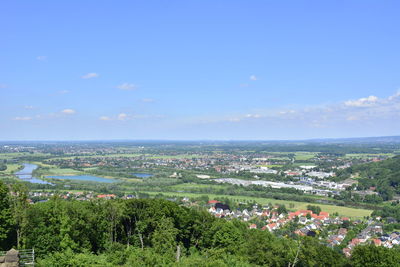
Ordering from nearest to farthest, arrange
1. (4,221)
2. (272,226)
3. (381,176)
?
(4,221) → (272,226) → (381,176)

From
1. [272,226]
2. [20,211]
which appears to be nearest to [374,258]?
[20,211]

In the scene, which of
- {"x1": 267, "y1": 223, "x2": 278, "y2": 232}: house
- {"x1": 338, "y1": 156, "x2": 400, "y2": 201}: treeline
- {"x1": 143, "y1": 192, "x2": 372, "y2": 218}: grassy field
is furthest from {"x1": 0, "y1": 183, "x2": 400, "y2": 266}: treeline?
{"x1": 338, "y1": 156, "x2": 400, "y2": 201}: treeline

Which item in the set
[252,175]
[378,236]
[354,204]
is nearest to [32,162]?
[252,175]

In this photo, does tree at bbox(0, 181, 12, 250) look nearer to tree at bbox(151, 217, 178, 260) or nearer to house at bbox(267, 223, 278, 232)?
tree at bbox(151, 217, 178, 260)

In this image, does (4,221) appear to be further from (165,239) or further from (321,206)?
(321,206)

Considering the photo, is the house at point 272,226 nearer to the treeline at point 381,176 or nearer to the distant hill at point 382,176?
the treeline at point 381,176

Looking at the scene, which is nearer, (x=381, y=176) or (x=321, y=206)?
(x=321, y=206)

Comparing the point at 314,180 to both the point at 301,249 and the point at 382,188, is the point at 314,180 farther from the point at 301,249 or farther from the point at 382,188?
the point at 301,249

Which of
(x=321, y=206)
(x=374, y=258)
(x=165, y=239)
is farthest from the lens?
(x=321, y=206)

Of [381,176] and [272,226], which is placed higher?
[381,176]
